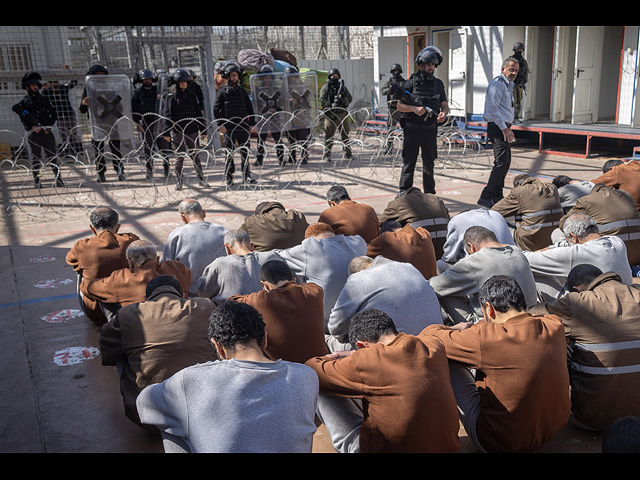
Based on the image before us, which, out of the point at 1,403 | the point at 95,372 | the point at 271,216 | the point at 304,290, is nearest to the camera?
the point at 304,290

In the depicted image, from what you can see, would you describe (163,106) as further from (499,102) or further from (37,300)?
(37,300)

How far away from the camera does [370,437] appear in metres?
2.62

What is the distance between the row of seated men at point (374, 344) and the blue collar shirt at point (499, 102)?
11.7 ft

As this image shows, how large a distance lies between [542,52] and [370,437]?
13.2 metres

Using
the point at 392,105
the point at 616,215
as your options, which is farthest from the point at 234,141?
the point at 616,215

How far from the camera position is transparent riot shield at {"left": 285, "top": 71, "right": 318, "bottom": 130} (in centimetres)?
1035

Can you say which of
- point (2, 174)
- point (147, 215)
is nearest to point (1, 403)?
point (147, 215)

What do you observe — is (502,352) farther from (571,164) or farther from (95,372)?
(571,164)

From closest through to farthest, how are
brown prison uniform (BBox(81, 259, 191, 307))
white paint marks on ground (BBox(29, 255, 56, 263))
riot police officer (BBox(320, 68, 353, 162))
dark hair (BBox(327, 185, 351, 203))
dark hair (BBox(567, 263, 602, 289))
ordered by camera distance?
dark hair (BBox(567, 263, 602, 289)), brown prison uniform (BBox(81, 259, 191, 307)), dark hair (BBox(327, 185, 351, 203)), white paint marks on ground (BBox(29, 255, 56, 263)), riot police officer (BBox(320, 68, 353, 162))

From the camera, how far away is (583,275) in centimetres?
333

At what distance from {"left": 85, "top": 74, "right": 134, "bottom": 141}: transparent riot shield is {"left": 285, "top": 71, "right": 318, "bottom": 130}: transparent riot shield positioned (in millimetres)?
2691

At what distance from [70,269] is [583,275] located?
481 cm

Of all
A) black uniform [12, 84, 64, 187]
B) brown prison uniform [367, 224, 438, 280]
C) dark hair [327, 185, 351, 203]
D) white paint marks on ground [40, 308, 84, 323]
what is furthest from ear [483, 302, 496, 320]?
black uniform [12, 84, 64, 187]

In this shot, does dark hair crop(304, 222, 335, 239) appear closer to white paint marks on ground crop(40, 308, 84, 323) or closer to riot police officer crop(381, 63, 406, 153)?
white paint marks on ground crop(40, 308, 84, 323)
